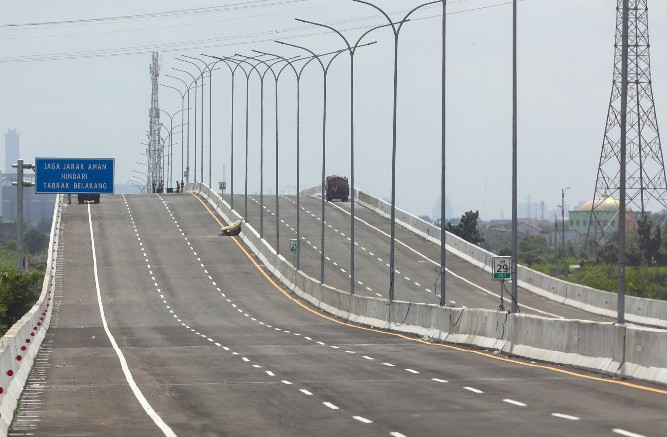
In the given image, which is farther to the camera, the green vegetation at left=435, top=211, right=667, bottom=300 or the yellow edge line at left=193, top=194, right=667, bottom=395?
the green vegetation at left=435, top=211, right=667, bottom=300

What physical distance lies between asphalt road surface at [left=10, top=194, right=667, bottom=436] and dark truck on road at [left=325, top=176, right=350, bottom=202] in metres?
61.5

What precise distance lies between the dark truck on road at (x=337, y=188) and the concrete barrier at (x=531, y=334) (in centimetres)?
6371

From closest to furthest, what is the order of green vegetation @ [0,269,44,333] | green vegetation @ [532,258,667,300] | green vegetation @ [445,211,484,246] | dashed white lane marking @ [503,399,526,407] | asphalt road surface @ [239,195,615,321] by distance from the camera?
dashed white lane marking @ [503,399,526,407] < green vegetation @ [0,269,44,333] < asphalt road surface @ [239,195,615,321] < green vegetation @ [532,258,667,300] < green vegetation @ [445,211,484,246]

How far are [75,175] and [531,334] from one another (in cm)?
4411

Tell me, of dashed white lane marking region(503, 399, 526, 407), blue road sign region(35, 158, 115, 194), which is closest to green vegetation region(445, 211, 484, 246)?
blue road sign region(35, 158, 115, 194)

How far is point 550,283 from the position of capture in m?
73.4

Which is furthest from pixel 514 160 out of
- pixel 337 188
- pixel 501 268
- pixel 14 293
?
pixel 337 188

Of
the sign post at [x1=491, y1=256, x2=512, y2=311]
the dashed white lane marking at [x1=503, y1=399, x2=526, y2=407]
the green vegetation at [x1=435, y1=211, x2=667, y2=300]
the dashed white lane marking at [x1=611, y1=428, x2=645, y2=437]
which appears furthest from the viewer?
the green vegetation at [x1=435, y1=211, x2=667, y2=300]

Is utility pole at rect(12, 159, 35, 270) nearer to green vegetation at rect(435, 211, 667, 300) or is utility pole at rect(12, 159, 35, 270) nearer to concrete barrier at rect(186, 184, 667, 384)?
concrete barrier at rect(186, 184, 667, 384)

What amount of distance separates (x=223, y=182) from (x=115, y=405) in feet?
366

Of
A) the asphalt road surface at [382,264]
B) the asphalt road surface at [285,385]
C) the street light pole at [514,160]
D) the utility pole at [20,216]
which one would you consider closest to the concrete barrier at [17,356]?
the asphalt road surface at [285,385]

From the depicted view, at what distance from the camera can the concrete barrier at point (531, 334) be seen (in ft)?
95.7

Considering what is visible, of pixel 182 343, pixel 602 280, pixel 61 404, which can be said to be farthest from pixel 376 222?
pixel 61 404

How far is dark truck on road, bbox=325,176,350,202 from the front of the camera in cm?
13025
